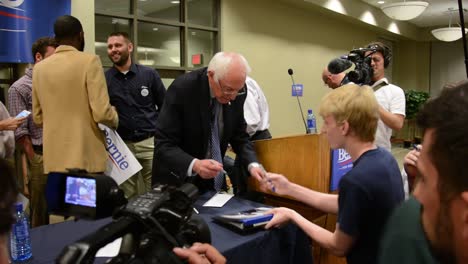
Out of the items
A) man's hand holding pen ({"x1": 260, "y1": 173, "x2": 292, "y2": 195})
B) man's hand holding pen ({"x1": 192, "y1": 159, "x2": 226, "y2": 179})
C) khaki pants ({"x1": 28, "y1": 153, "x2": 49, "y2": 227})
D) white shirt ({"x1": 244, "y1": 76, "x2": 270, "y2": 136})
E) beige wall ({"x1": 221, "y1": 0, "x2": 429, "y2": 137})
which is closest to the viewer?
man's hand holding pen ({"x1": 192, "y1": 159, "x2": 226, "y2": 179})

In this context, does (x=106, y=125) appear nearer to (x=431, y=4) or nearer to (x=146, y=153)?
(x=146, y=153)

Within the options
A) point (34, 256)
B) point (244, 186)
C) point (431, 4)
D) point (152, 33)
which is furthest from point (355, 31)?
point (34, 256)

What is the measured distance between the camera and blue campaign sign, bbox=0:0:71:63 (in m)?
2.89

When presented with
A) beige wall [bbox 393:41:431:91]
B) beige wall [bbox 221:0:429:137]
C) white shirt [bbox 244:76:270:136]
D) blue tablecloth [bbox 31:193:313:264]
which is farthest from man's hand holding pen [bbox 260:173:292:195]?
beige wall [bbox 393:41:431:91]

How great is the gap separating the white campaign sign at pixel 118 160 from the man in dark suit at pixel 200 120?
58 centimetres

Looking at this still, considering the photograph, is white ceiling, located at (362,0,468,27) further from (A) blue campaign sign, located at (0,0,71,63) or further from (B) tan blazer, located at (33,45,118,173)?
(B) tan blazer, located at (33,45,118,173)

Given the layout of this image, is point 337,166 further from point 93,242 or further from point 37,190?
point 37,190

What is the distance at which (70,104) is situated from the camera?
7.81ft

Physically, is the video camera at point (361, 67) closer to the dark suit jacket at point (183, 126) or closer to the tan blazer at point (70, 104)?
the dark suit jacket at point (183, 126)

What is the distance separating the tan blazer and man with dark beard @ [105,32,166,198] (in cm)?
91

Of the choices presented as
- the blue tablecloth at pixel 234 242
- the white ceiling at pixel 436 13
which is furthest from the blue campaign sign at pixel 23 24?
the white ceiling at pixel 436 13

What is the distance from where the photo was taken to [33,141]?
283cm

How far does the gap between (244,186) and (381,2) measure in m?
6.25

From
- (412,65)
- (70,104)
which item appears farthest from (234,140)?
(412,65)
